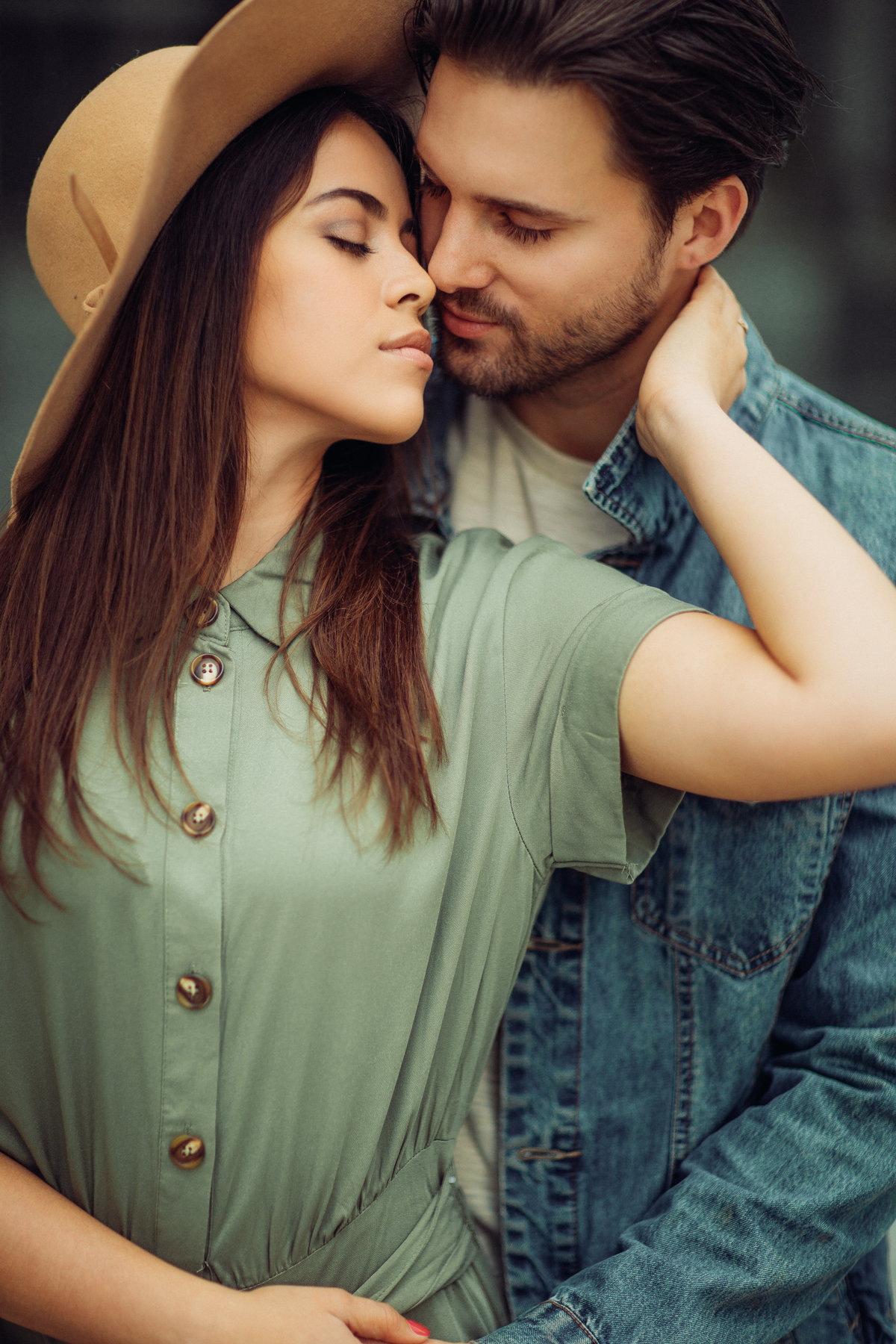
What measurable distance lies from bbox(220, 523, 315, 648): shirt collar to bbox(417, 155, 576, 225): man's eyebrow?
22.4 inches

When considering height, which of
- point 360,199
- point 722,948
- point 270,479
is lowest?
point 722,948

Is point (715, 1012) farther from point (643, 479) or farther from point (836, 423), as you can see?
point (836, 423)

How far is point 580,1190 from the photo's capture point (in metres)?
1.49

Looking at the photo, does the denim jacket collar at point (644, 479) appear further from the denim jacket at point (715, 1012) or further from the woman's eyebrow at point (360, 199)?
the woman's eyebrow at point (360, 199)

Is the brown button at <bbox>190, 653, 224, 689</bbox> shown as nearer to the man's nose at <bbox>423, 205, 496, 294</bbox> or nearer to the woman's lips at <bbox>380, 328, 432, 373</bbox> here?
the woman's lips at <bbox>380, 328, 432, 373</bbox>

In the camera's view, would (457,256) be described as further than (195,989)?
Yes

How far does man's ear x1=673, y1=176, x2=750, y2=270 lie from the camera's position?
157 cm

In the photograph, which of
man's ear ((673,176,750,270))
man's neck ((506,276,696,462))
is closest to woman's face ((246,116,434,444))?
man's neck ((506,276,696,462))

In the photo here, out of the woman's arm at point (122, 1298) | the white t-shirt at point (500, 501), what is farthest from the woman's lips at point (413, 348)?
the woman's arm at point (122, 1298)

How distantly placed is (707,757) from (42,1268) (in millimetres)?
920

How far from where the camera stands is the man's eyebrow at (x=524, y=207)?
56.4 inches

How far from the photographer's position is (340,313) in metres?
1.29

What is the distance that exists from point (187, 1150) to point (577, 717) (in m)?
0.66

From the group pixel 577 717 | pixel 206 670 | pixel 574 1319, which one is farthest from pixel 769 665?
pixel 574 1319
